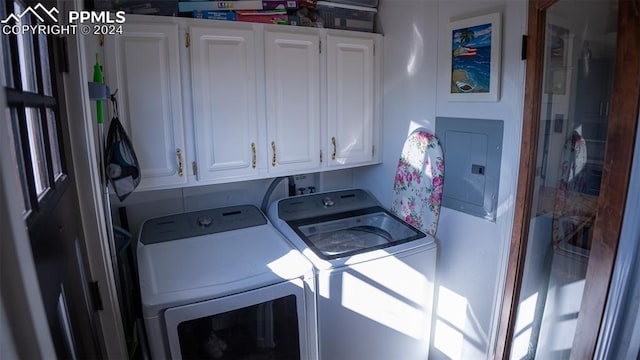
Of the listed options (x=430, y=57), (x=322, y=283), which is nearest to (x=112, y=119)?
(x=322, y=283)

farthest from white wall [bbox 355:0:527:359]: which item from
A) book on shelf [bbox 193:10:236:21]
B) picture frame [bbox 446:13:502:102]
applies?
book on shelf [bbox 193:10:236:21]

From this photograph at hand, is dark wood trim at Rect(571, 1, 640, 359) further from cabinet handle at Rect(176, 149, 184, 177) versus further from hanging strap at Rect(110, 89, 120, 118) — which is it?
hanging strap at Rect(110, 89, 120, 118)

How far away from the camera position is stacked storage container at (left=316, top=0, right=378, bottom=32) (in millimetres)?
2260

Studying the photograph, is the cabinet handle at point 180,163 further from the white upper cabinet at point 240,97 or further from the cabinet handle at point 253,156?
the cabinet handle at point 253,156

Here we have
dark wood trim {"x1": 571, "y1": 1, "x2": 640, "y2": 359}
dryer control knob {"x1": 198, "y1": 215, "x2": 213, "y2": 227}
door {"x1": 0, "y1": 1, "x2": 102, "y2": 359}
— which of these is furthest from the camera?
dryer control knob {"x1": 198, "y1": 215, "x2": 213, "y2": 227}

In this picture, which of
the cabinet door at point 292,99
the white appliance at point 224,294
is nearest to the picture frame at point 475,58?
the cabinet door at point 292,99

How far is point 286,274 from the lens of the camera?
170 centimetres

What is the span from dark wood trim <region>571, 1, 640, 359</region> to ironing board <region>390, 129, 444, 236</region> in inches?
37.0

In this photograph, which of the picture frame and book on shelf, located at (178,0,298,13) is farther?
book on shelf, located at (178,0,298,13)

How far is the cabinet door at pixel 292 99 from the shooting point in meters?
2.09

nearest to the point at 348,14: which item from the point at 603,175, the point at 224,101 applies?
the point at 224,101

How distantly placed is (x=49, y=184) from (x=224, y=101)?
1.08 metres

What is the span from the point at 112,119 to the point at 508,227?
1.86 m

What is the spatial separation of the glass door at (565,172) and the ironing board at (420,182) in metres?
0.66
